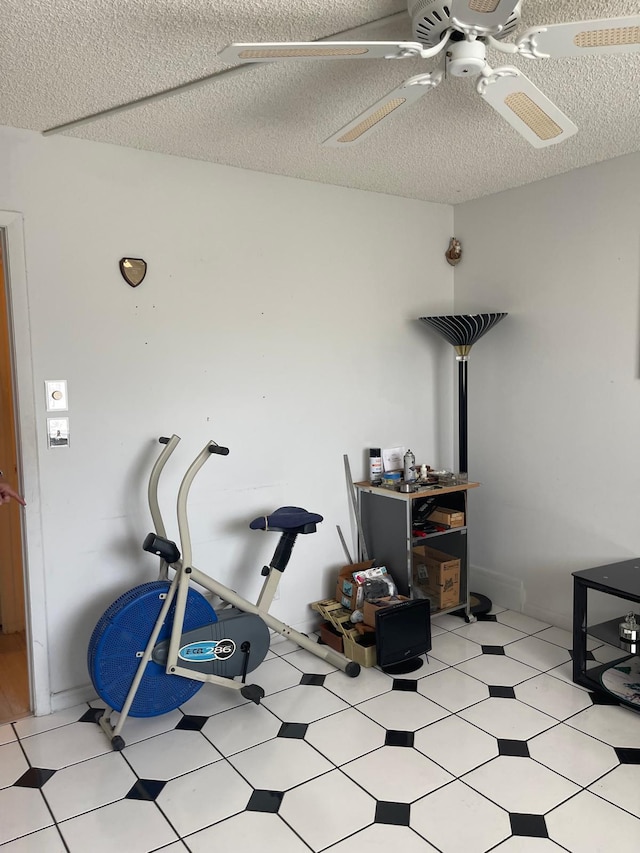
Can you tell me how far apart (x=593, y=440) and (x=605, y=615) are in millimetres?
907

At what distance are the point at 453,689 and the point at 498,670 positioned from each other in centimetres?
30

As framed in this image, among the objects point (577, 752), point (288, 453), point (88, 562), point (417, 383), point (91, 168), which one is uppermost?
point (91, 168)

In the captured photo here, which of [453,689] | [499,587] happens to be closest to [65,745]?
[453,689]

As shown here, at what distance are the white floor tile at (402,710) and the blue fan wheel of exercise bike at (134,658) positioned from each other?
0.77 metres

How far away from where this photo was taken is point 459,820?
6.77 feet

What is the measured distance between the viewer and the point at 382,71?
6.98 feet

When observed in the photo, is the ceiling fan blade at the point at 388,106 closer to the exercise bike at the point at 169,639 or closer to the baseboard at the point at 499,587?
the exercise bike at the point at 169,639

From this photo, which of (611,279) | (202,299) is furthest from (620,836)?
(202,299)

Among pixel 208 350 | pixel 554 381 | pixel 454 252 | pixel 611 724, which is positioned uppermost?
pixel 454 252

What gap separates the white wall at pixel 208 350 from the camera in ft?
9.01

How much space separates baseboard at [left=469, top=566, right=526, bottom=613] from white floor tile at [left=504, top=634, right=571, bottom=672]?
406mm

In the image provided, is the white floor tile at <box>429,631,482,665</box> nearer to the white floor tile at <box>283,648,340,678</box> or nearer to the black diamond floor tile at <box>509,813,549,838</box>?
the white floor tile at <box>283,648,340,678</box>

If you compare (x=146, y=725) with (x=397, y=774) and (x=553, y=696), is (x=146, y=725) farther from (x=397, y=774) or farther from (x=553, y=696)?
(x=553, y=696)

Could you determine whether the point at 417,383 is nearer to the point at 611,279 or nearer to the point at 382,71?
the point at 611,279
